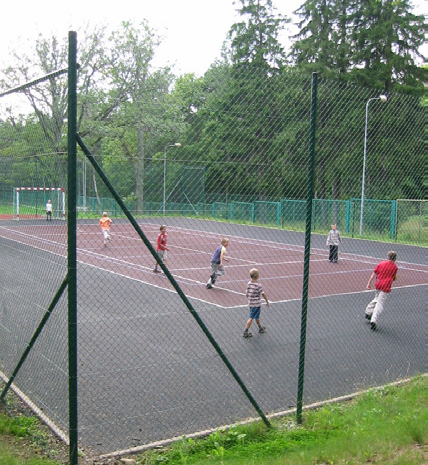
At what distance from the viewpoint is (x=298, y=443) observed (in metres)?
4.83

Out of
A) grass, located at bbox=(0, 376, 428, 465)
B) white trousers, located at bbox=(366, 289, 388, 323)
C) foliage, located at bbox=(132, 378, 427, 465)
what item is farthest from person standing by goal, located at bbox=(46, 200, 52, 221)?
white trousers, located at bbox=(366, 289, 388, 323)

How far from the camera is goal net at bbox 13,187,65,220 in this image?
188 inches

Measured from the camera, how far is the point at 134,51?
129 feet

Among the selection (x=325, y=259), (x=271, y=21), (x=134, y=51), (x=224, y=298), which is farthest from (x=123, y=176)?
(x=134, y=51)

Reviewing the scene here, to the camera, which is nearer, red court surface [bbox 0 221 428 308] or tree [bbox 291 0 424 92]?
red court surface [bbox 0 221 428 308]

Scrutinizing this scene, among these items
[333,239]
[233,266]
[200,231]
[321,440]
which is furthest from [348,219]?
[321,440]

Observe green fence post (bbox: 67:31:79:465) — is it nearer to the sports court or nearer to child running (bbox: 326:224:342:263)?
the sports court

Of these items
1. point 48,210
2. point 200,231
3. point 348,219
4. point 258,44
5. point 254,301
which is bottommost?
point 254,301

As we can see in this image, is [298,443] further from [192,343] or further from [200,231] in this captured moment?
[192,343]

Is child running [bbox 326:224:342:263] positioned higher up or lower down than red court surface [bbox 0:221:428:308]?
higher up

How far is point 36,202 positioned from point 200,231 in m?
3.29

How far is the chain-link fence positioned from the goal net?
66 mm

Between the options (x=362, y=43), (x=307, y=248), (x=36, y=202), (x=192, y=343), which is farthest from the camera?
(x=362, y=43)

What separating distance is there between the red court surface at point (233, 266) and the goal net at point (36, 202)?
0.26m
